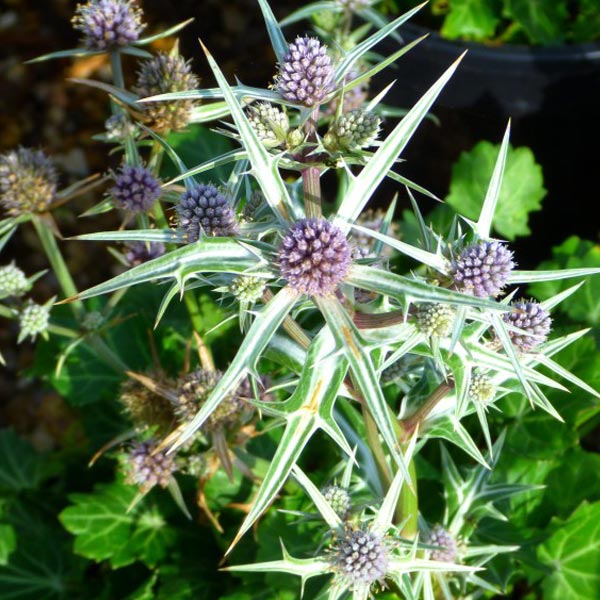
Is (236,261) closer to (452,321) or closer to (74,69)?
(452,321)

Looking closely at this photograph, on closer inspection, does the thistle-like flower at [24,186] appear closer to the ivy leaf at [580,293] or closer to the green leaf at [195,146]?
A: the green leaf at [195,146]

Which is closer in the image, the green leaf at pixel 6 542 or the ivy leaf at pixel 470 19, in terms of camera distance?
the green leaf at pixel 6 542

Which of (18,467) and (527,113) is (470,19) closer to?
(527,113)

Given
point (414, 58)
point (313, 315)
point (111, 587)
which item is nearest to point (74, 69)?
point (414, 58)

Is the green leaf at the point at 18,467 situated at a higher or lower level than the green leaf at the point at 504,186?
lower

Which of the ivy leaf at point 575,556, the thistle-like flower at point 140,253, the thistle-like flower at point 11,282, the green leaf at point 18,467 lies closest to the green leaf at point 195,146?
the thistle-like flower at point 140,253

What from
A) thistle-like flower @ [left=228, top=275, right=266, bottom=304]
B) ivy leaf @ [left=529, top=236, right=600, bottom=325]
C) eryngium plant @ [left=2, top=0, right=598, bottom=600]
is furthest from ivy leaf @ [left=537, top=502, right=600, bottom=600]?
thistle-like flower @ [left=228, top=275, right=266, bottom=304]

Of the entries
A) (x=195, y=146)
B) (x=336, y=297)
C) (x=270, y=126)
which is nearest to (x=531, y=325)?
(x=336, y=297)
